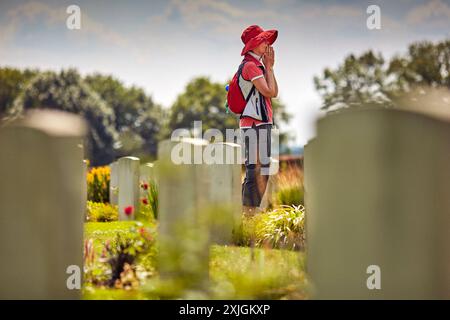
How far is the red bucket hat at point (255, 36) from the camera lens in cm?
626

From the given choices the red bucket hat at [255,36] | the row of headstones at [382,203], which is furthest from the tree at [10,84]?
the row of headstones at [382,203]

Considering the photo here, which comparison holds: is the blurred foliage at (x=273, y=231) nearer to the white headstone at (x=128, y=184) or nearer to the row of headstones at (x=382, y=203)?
the white headstone at (x=128, y=184)

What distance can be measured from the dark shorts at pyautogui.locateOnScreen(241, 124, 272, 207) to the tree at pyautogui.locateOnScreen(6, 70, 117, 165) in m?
21.3

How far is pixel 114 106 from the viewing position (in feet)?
131

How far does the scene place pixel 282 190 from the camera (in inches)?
318

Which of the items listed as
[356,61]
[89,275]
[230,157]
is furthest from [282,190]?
[356,61]

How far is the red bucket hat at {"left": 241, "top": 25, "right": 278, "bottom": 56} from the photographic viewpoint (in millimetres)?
6262

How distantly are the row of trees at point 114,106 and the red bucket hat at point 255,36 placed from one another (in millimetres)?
13899

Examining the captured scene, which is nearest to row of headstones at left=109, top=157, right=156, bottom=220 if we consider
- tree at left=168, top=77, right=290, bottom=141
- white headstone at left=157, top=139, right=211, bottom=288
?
white headstone at left=157, top=139, right=211, bottom=288

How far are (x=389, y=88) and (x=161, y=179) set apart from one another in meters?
25.4

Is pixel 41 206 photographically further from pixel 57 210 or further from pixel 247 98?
pixel 247 98

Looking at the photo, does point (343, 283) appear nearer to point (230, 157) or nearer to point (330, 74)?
point (230, 157)

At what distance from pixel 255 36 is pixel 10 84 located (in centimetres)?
2620
